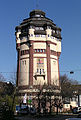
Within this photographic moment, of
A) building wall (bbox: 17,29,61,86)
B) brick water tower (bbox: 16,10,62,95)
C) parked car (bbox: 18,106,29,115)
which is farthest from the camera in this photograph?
building wall (bbox: 17,29,61,86)

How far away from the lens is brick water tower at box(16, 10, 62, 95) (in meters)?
57.9

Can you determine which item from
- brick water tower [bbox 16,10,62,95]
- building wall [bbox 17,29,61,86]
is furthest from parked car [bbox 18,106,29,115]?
building wall [bbox 17,29,61,86]

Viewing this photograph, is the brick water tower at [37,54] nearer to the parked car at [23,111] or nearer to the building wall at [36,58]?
the building wall at [36,58]

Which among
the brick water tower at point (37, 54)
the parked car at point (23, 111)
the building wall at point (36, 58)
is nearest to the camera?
the parked car at point (23, 111)

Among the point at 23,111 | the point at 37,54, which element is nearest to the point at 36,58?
the point at 37,54

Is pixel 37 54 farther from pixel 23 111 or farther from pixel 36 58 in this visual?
pixel 23 111

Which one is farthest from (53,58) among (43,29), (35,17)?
(35,17)

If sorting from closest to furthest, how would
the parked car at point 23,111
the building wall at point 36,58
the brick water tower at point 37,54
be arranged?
the parked car at point 23,111
the brick water tower at point 37,54
the building wall at point 36,58

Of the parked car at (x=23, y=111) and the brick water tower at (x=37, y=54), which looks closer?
the parked car at (x=23, y=111)

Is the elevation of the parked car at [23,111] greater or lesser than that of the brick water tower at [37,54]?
lesser

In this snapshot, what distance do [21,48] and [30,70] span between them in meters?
9.11

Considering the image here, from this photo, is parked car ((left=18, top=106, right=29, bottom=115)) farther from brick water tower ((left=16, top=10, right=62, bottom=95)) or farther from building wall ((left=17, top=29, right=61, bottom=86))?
building wall ((left=17, top=29, right=61, bottom=86))

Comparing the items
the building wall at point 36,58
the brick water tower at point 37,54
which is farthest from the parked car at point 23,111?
the building wall at point 36,58

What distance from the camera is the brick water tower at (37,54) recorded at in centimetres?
5788
